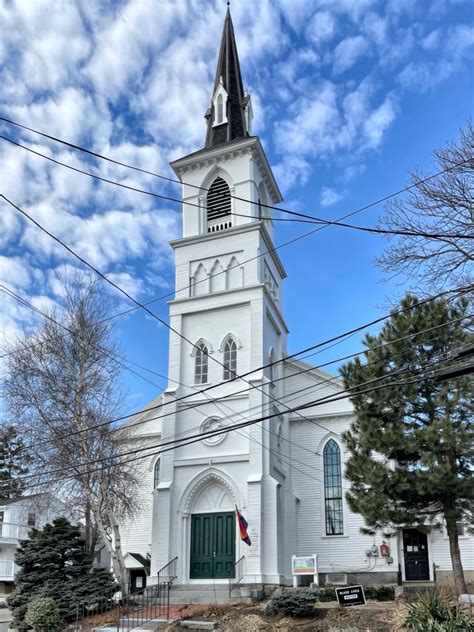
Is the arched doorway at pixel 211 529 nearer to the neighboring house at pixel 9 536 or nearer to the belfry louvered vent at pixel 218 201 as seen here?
the belfry louvered vent at pixel 218 201

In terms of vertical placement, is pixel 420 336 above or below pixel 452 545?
above

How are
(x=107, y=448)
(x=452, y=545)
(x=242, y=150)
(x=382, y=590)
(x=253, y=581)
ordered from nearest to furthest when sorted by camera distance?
(x=452, y=545) < (x=382, y=590) < (x=253, y=581) < (x=107, y=448) < (x=242, y=150)

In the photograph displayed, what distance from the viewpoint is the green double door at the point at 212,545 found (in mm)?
22812

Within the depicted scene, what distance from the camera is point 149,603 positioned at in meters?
20.7

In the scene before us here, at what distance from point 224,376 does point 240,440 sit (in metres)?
2.74

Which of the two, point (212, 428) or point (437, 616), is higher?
point (212, 428)

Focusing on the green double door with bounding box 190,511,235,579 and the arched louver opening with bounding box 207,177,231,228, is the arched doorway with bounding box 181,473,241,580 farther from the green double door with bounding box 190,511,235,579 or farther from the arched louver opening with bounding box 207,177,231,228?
the arched louver opening with bounding box 207,177,231,228

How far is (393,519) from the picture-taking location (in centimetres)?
1719

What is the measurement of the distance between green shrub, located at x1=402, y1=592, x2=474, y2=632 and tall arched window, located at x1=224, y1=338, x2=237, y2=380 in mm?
13421

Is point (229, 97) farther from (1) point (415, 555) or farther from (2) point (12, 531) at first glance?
(2) point (12, 531)

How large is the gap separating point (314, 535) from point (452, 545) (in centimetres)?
1010

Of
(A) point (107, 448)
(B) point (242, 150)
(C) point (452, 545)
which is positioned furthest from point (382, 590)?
(B) point (242, 150)

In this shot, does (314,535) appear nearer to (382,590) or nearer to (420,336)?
(382,590)

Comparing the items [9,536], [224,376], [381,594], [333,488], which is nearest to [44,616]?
[381,594]
